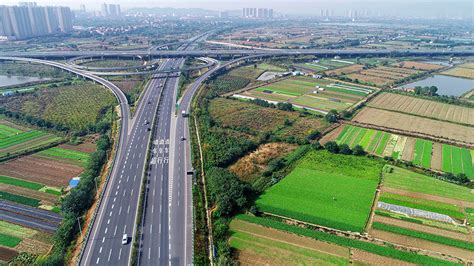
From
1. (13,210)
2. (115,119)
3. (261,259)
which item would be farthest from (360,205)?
(115,119)

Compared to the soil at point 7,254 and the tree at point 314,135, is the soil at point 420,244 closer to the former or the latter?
the tree at point 314,135

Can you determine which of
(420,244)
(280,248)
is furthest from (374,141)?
(280,248)

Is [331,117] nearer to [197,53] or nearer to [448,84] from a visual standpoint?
[448,84]

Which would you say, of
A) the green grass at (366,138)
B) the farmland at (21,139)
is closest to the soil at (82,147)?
the farmland at (21,139)

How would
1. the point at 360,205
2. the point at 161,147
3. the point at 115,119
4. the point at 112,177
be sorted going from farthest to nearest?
the point at 115,119 < the point at 161,147 < the point at 112,177 < the point at 360,205

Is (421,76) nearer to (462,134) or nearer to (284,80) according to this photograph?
(284,80)

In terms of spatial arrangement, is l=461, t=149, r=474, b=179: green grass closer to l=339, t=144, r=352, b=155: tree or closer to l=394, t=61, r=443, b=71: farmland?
l=339, t=144, r=352, b=155: tree

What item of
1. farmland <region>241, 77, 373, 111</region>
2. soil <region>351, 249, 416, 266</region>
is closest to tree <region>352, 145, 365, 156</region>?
soil <region>351, 249, 416, 266</region>
